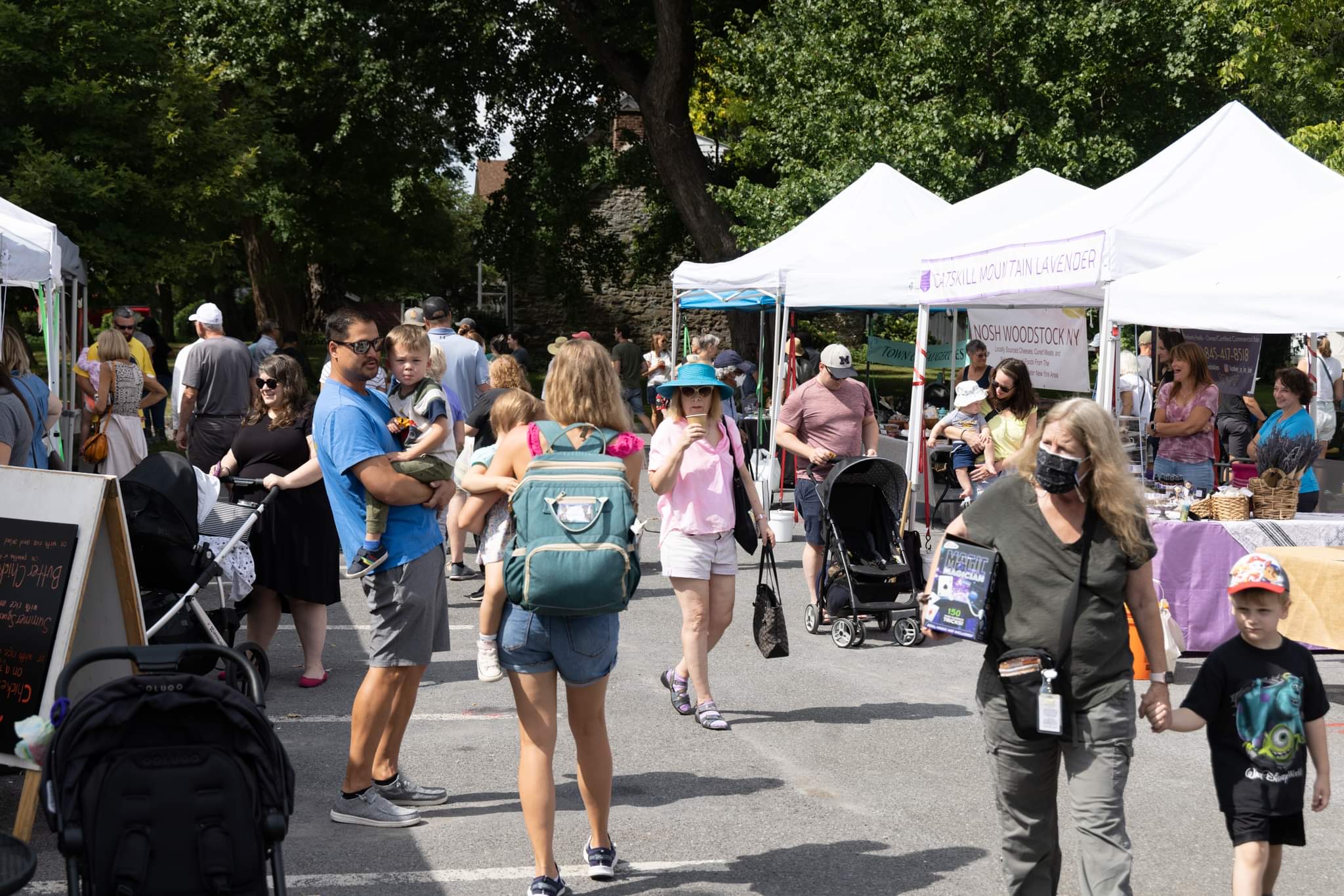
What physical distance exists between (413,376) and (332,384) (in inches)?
68.1

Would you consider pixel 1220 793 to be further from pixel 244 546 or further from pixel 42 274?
pixel 42 274

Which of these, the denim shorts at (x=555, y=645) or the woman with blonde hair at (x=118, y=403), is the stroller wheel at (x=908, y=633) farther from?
the woman with blonde hair at (x=118, y=403)

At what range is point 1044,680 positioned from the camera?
12.7ft

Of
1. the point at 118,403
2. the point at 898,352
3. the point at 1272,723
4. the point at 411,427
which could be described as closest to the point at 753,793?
the point at 1272,723

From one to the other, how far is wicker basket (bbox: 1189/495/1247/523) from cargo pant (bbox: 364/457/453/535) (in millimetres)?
5070

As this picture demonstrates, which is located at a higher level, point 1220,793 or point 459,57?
point 459,57

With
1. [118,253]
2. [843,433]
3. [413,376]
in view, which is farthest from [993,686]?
[118,253]

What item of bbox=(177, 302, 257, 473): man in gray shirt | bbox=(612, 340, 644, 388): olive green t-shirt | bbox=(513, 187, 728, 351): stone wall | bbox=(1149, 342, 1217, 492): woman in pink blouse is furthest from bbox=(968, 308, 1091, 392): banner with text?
bbox=(513, 187, 728, 351): stone wall

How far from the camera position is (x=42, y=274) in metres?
10.2

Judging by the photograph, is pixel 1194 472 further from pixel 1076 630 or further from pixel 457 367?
pixel 1076 630

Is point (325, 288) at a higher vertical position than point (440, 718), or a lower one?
higher

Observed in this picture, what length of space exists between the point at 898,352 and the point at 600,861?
15029 mm

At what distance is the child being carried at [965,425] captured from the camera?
1098 centimetres

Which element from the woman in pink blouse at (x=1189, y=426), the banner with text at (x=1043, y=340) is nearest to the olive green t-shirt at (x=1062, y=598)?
the woman in pink blouse at (x=1189, y=426)
